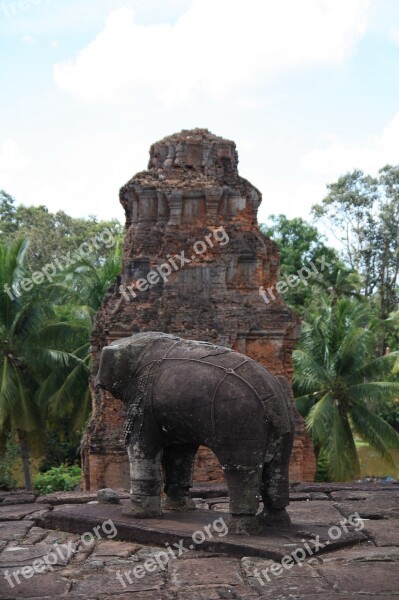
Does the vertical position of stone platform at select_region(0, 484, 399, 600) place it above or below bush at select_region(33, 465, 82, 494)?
above

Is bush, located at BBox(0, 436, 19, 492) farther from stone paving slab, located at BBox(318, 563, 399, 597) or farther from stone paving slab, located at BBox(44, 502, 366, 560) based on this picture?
stone paving slab, located at BBox(318, 563, 399, 597)

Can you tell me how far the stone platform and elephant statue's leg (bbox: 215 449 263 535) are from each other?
104 mm

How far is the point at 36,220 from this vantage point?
3666cm

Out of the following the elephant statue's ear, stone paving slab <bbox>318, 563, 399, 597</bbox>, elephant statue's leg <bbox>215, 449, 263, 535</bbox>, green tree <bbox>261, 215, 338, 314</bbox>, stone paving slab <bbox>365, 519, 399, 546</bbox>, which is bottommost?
stone paving slab <bbox>318, 563, 399, 597</bbox>

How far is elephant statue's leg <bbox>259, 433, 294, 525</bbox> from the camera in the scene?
538 centimetres

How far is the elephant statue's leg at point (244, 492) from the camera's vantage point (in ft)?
17.0

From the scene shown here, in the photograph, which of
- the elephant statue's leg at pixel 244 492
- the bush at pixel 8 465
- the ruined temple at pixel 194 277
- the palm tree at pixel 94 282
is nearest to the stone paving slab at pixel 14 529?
the elephant statue's leg at pixel 244 492

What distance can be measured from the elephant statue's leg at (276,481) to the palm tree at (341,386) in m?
11.1

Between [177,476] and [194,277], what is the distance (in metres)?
5.51

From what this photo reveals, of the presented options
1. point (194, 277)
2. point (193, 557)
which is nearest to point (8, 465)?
point (194, 277)

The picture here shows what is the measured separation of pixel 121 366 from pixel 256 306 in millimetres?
5747

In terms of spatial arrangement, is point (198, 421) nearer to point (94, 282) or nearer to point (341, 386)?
point (341, 386)

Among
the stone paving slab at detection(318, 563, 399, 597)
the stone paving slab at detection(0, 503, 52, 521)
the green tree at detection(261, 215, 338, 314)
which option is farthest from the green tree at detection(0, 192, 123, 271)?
the stone paving slab at detection(318, 563, 399, 597)

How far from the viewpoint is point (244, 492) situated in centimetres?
518
